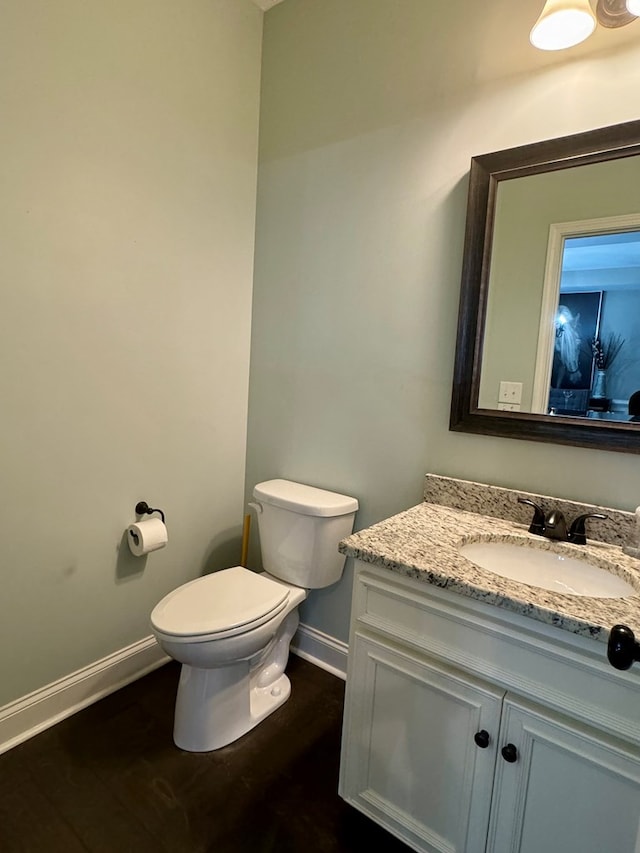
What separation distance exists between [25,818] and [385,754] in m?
1.02

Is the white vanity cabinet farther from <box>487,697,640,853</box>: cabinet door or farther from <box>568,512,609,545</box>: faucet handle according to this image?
<box>568,512,609,545</box>: faucet handle

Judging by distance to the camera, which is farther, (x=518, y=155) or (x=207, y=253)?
(x=207, y=253)

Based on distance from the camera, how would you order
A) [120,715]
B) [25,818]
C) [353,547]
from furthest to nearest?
[120,715] → [25,818] → [353,547]

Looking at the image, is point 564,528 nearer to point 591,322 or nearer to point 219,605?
point 591,322

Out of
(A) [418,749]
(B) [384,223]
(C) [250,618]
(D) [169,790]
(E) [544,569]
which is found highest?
(B) [384,223]

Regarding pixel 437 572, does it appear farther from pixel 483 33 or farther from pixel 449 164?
pixel 483 33

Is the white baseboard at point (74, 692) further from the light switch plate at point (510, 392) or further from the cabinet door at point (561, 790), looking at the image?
the light switch plate at point (510, 392)

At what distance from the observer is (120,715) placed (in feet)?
5.46

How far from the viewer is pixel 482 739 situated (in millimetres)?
999

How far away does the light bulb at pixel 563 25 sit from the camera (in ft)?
3.81

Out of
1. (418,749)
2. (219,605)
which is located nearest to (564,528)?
(418,749)

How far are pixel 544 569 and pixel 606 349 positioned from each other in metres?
0.64

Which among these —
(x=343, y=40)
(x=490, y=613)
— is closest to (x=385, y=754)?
(x=490, y=613)

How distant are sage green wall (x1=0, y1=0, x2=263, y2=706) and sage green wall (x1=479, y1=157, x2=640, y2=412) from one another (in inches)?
44.3
